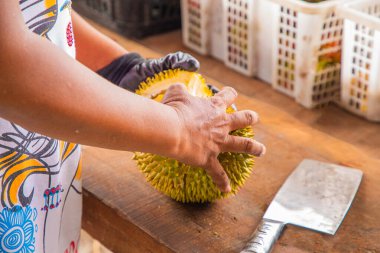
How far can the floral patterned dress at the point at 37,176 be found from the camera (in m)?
0.82

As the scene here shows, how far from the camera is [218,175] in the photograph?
87 cm

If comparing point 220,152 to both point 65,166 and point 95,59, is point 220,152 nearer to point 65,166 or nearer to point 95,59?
point 65,166

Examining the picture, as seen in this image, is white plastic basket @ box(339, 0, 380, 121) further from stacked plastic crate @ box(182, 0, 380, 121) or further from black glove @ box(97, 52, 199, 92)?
black glove @ box(97, 52, 199, 92)

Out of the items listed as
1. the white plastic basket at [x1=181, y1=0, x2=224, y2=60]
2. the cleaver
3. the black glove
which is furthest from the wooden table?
the white plastic basket at [x1=181, y1=0, x2=224, y2=60]

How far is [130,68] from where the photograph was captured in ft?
3.80

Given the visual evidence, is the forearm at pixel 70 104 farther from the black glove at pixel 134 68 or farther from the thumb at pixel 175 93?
the black glove at pixel 134 68

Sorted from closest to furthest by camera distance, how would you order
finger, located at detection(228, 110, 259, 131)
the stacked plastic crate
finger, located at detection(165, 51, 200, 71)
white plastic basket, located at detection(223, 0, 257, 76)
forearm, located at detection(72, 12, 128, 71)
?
1. finger, located at detection(228, 110, 259, 131)
2. finger, located at detection(165, 51, 200, 71)
3. forearm, located at detection(72, 12, 128, 71)
4. the stacked plastic crate
5. white plastic basket, located at detection(223, 0, 257, 76)

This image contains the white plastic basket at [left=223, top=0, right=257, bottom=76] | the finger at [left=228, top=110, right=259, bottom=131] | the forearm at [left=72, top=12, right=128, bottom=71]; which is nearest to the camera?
the finger at [left=228, top=110, right=259, bottom=131]

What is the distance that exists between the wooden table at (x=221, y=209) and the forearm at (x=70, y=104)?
240mm

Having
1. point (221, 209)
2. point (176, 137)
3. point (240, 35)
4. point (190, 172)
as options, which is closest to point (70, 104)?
point (176, 137)

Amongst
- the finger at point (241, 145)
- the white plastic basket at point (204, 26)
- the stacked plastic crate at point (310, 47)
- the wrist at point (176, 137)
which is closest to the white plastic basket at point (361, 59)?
the stacked plastic crate at point (310, 47)

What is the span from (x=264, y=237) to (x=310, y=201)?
5.6 inches

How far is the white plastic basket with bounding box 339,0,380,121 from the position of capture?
1230 millimetres

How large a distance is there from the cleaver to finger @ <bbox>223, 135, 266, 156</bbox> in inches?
5.2
